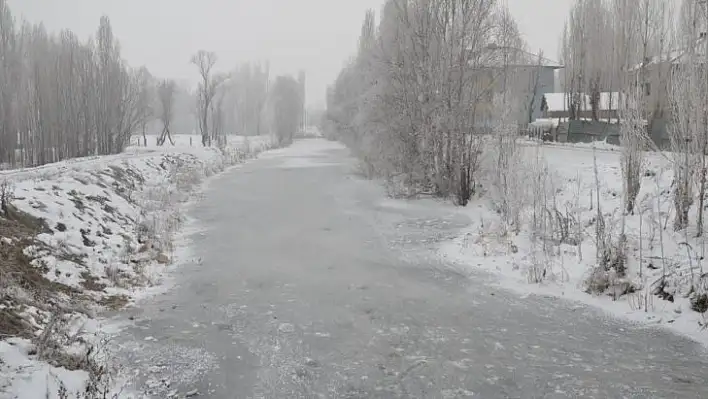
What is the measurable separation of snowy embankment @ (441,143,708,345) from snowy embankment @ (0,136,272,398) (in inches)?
261

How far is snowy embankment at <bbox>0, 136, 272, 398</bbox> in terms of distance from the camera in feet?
17.1

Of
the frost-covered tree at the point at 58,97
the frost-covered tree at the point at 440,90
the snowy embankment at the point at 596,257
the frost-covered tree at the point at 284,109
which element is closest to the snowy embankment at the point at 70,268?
the snowy embankment at the point at 596,257

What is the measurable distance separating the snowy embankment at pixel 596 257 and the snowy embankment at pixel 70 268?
6.62 metres

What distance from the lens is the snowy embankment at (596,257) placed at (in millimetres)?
8070

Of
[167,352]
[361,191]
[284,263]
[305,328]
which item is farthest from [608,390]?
[361,191]

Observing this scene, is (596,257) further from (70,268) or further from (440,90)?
(440,90)

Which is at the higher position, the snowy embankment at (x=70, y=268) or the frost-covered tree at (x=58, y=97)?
the frost-covered tree at (x=58, y=97)

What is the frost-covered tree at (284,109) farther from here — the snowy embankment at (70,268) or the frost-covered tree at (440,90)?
the snowy embankment at (70,268)

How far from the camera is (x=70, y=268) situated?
8.73 metres

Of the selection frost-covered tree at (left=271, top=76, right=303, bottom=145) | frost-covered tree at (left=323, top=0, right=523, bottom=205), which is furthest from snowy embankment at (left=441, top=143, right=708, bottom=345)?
frost-covered tree at (left=271, top=76, right=303, bottom=145)

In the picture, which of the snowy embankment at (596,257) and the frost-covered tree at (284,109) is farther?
the frost-covered tree at (284,109)

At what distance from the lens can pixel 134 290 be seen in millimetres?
9219

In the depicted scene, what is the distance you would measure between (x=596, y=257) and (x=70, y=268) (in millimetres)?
8838

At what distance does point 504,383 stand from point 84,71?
35400 millimetres
